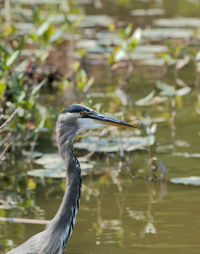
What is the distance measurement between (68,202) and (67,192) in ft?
0.21

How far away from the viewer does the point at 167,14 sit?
1480cm

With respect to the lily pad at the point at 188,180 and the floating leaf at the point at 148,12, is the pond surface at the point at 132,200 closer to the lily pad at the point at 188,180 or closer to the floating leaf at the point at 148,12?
the lily pad at the point at 188,180

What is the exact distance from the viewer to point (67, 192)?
14.6ft

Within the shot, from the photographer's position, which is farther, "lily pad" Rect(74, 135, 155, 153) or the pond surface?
"lily pad" Rect(74, 135, 155, 153)

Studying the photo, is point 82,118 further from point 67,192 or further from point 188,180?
point 188,180

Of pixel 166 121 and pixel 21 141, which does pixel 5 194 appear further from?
pixel 166 121

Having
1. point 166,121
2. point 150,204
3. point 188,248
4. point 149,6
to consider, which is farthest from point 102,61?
point 188,248

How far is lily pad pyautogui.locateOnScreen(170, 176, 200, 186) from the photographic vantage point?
6.52m

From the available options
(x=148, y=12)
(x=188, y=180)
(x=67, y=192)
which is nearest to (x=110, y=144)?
(x=188, y=180)

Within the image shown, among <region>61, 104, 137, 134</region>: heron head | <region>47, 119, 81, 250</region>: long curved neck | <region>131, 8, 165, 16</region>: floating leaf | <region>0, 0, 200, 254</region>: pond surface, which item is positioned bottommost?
<region>131, 8, 165, 16</region>: floating leaf

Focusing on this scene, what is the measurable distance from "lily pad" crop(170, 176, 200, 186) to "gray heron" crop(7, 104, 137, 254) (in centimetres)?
205

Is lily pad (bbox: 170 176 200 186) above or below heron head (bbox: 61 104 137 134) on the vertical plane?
below

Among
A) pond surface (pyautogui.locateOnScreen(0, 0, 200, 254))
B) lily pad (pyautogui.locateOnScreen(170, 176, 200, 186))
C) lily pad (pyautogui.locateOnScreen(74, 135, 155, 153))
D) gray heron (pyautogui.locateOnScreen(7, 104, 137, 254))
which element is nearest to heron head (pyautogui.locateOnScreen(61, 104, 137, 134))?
gray heron (pyautogui.locateOnScreen(7, 104, 137, 254))

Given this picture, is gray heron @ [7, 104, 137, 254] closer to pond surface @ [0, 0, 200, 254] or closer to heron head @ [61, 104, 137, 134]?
heron head @ [61, 104, 137, 134]
